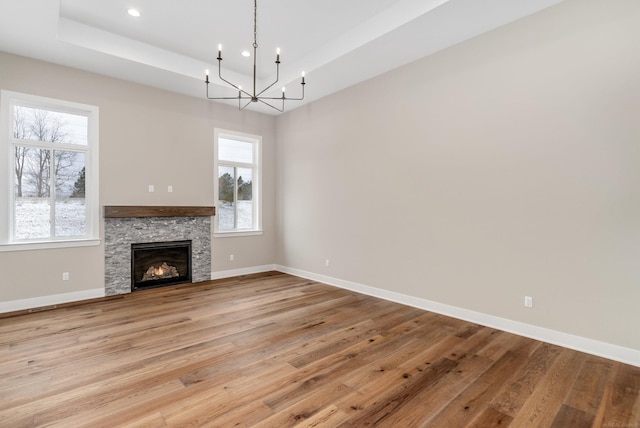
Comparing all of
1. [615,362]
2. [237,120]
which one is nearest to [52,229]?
[237,120]

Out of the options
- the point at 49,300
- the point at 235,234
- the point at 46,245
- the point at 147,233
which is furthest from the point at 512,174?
the point at 49,300

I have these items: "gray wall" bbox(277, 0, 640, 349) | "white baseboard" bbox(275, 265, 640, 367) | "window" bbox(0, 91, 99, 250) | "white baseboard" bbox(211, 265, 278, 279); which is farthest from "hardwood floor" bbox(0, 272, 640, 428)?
"white baseboard" bbox(211, 265, 278, 279)

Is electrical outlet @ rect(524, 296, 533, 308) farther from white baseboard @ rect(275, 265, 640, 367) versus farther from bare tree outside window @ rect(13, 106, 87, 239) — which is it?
bare tree outside window @ rect(13, 106, 87, 239)

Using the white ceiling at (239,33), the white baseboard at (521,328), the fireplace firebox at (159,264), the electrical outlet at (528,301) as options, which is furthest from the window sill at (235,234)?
the electrical outlet at (528,301)

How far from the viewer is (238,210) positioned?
20.3 feet

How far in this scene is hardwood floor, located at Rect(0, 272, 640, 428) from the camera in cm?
199

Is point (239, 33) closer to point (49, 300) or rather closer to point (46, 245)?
point (46, 245)

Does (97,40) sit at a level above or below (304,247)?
above

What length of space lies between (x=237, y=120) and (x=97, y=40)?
243cm

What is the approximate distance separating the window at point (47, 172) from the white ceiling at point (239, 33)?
73 cm

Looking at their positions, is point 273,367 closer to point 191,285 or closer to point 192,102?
point 191,285

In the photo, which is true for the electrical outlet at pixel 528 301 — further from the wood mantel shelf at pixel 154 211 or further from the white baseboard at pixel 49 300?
the white baseboard at pixel 49 300

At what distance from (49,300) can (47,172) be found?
1721mm

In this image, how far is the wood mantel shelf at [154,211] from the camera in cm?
457
